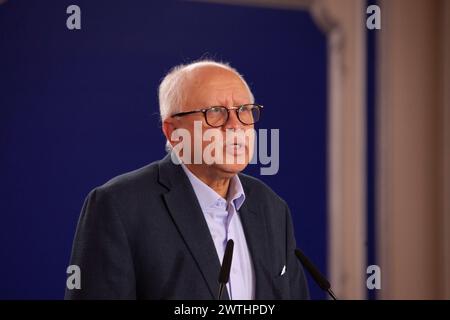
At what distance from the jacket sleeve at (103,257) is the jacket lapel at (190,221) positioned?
0.11 meters

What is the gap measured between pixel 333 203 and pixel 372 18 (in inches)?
29.5

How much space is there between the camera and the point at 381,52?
2059 millimetres

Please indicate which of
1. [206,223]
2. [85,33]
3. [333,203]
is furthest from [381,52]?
[206,223]

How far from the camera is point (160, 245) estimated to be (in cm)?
97

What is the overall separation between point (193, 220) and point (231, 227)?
0.31 ft

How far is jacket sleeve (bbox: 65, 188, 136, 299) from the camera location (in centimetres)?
94

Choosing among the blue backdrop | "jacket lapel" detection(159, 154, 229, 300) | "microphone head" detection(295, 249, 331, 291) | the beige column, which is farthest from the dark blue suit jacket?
the beige column

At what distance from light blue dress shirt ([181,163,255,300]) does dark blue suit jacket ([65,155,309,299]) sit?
1 cm

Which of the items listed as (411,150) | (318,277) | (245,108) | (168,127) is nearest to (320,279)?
(318,277)

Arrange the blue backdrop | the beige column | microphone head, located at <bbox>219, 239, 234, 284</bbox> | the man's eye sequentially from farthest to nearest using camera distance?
the beige column
the blue backdrop
the man's eye
microphone head, located at <bbox>219, 239, 234, 284</bbox>

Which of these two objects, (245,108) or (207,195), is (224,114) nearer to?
(245,108)

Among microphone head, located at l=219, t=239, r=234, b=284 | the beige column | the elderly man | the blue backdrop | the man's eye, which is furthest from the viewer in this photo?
the beige column

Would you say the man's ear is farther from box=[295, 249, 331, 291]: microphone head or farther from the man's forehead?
box=[295, 249, 331, 291]: microphone head

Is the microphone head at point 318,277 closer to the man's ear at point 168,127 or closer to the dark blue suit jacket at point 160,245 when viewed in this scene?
the dark blue suit jacket at point 160,245
